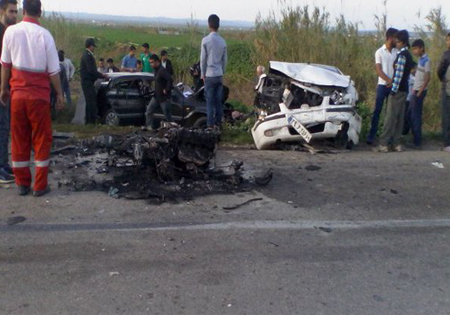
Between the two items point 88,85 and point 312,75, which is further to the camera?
point 88,85

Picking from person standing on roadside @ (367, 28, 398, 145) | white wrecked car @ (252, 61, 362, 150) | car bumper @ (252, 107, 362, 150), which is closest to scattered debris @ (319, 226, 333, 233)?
white wrecked car @ (252, 61, 362, 150)

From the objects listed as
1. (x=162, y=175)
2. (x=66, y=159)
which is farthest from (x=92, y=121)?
(x=162, y=175)

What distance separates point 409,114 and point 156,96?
4943 millimetres

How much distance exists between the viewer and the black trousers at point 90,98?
1316 centimetres

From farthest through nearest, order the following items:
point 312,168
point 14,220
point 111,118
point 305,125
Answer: point 111,118, point 305,125, point 312,168, point 14,220

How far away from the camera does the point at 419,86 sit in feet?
34.4

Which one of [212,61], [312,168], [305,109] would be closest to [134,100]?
[212,61]

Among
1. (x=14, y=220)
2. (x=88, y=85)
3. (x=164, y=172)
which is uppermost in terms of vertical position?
(x=88, y=85)

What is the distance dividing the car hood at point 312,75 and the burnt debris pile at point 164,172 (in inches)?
106

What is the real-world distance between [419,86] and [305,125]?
7.89 feet

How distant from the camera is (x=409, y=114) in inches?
446

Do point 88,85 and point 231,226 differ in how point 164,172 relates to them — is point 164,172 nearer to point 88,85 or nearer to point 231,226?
point 231,226

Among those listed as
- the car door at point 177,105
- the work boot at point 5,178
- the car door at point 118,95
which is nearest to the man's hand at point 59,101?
the work boot at point 5,178

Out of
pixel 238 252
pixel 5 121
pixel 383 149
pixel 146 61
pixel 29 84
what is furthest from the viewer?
pixel 146 61
